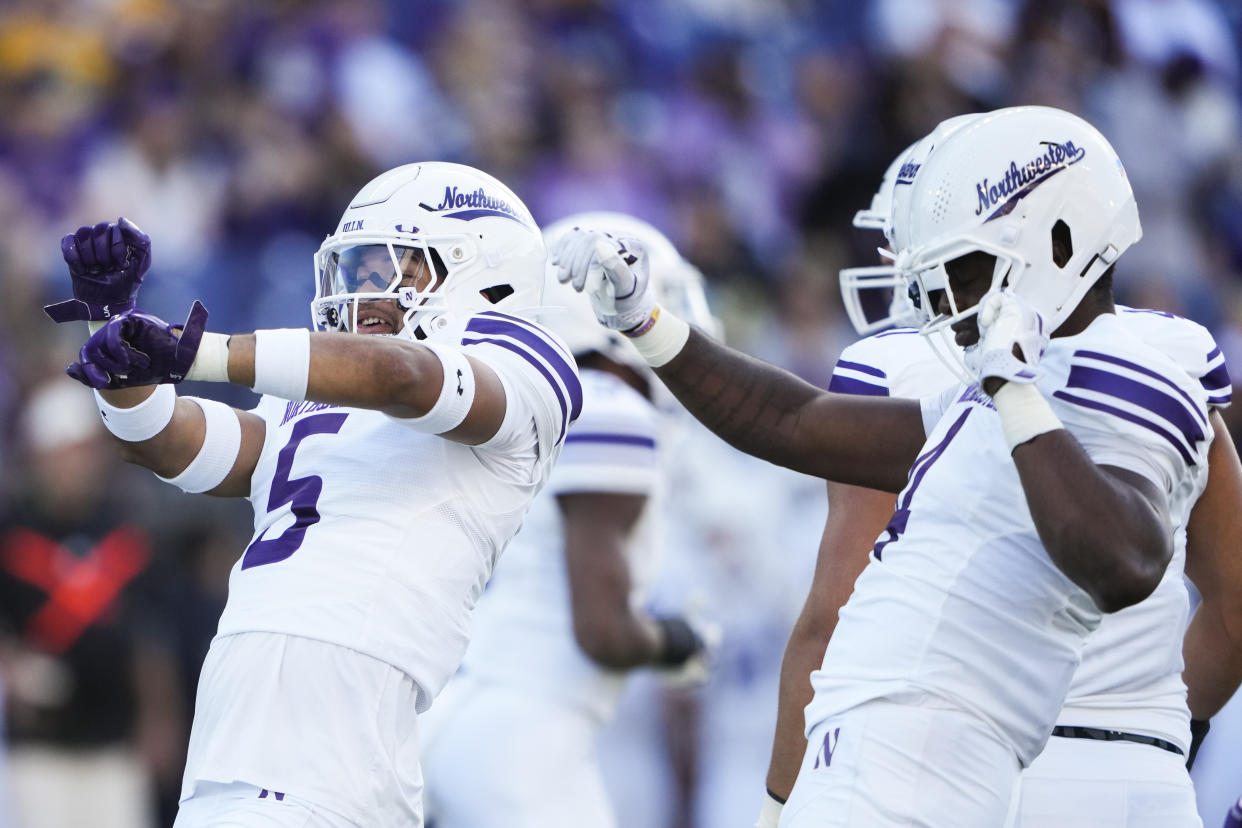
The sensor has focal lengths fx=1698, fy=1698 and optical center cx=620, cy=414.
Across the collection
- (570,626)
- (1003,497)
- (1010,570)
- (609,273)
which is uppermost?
(609,273)

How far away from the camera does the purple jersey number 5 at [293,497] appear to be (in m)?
3.25

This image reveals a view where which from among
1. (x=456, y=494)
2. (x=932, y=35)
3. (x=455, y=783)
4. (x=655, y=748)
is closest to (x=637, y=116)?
(x=932, y=35)

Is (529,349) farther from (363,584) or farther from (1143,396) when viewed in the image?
(1143,396)

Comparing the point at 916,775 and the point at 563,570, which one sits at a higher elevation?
the point at 916,775

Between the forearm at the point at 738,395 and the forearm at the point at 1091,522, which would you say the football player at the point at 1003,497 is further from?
the forearm at the point at 738,395

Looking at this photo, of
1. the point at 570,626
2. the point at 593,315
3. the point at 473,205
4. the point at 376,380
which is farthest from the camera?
the point at 593,315

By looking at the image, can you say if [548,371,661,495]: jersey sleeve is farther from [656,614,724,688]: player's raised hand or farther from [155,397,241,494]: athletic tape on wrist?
[155,397,241,494]: athletic tape on wrist

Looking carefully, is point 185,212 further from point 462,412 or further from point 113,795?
point 462,412

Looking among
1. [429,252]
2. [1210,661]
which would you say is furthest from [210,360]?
[1210,661]

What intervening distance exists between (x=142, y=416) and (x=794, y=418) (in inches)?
50.3

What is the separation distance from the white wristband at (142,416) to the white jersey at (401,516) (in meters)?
0.24

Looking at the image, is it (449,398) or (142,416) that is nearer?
(449,398)

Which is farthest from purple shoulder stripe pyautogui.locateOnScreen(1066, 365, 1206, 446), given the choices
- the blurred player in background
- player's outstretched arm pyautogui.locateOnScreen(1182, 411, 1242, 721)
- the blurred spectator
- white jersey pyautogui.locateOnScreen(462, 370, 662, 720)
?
the blurred spectator

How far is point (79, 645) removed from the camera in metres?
7.11
